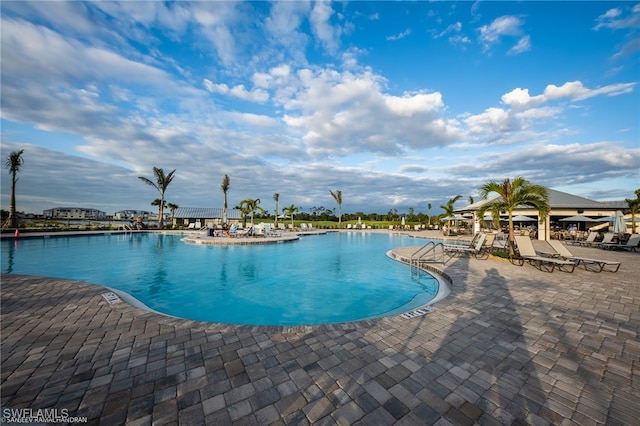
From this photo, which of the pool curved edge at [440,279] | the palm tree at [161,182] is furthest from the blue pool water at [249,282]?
the palm tree at [161,182]

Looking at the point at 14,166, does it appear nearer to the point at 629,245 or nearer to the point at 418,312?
the point at 418,312

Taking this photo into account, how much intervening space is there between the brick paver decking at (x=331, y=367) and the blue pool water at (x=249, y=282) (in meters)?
1.86

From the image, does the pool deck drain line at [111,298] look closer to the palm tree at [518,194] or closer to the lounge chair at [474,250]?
the lounge chair at [474,250]

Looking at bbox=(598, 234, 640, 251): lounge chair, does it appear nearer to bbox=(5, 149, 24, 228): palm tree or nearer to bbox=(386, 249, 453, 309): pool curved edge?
bbox=(386, 249, 453, 309): pool curved edge

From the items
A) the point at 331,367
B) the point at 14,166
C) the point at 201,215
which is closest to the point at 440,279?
the point at 331,367

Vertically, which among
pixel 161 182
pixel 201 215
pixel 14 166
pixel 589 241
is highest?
pixel 14 166

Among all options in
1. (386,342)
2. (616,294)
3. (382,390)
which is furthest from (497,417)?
(616,294)

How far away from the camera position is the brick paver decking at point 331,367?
1811 mm

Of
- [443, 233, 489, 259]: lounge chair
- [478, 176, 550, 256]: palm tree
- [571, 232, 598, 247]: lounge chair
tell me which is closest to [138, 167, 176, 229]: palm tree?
[443, 233, 489, 259]: lounge chair

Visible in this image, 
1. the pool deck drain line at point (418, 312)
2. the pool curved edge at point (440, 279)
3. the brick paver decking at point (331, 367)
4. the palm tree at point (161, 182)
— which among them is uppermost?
the palm tree at point (161, 182)

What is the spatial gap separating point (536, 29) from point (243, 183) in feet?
132

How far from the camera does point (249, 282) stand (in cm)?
757

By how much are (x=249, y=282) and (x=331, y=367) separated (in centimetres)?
576

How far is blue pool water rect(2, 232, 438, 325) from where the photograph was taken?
538 centimetres
